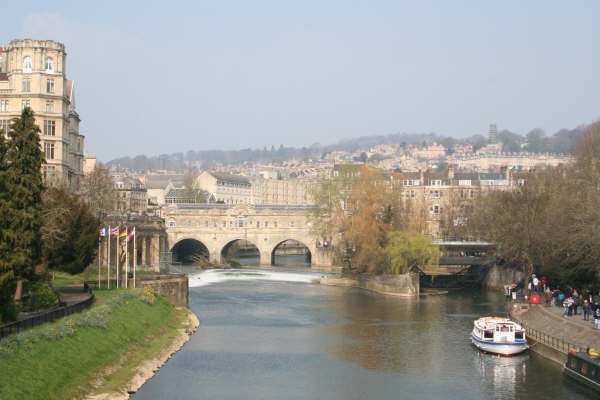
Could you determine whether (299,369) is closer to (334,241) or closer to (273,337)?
(273,337)

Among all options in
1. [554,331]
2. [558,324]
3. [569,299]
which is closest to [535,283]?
[569,299]

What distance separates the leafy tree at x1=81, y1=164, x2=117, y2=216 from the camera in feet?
325

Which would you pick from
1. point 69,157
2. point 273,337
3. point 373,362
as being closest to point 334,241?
point 69,157

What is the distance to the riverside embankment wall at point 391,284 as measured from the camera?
93625 mm

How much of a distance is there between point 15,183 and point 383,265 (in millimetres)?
59595

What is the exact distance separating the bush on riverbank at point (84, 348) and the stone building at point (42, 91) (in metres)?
27.5

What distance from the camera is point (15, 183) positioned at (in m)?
47.3

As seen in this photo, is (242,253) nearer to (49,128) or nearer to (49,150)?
(49,150)

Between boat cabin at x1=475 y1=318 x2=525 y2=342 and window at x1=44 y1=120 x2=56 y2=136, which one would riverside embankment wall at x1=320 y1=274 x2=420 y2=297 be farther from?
window at x1=44 y1=120 x2=56 y2=136

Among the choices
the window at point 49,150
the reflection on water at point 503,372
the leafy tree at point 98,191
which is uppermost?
the window at point 49,150

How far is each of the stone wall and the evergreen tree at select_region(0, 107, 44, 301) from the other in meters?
24.6

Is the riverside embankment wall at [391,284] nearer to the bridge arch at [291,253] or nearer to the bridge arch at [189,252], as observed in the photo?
the bridge arch at [189,252]

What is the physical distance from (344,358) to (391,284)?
132 ft

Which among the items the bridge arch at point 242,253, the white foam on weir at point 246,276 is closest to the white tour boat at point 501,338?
the white foam on weir at point 246,276
